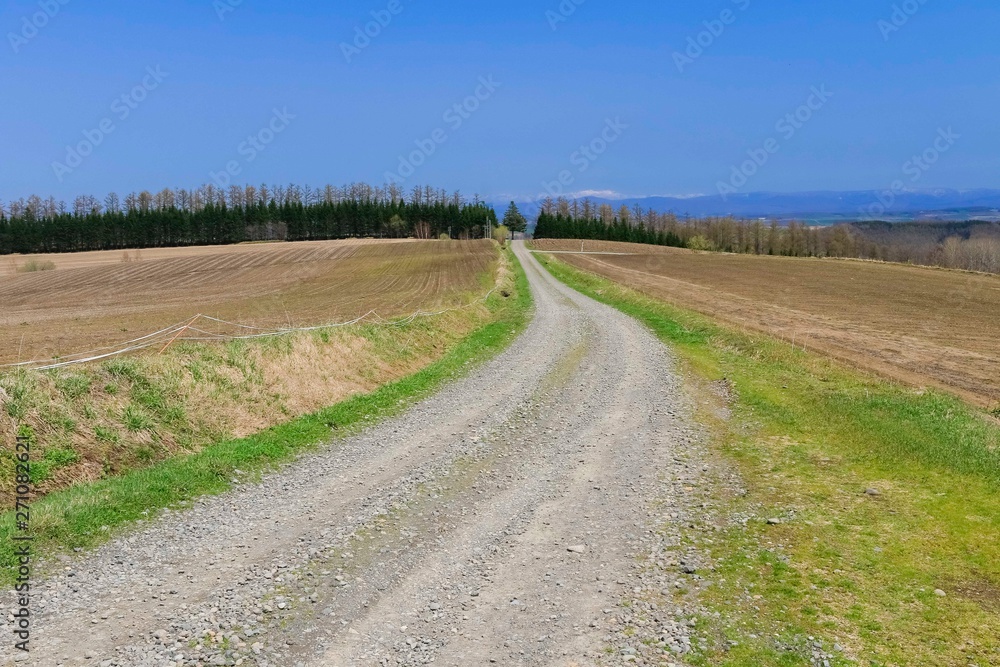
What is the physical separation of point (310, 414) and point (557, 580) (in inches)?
319

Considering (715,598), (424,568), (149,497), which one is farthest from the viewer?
(149,497)

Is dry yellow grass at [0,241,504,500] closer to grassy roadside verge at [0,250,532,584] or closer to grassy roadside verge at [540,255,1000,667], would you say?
grassy roadside verge at [0,250,532,584]

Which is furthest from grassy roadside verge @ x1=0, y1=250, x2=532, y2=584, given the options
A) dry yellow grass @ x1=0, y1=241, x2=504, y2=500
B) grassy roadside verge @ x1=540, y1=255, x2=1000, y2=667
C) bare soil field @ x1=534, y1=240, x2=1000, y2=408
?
bare soil field @ x1=534, y1=240, x2=1000, y2=408

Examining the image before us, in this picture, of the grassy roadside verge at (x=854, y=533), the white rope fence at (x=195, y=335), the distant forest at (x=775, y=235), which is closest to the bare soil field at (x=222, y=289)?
the white rope fence at (x=195, y=335)

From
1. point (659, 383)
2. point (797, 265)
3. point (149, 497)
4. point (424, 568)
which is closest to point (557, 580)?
point (424, 568)

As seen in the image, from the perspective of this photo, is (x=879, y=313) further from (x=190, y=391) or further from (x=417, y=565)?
(x=417, y=565)

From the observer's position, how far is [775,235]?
159750 mm

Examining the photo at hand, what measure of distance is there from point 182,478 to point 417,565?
14.5 ft

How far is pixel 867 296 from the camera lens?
161 ft

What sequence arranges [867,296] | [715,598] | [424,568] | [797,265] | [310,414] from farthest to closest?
[797,265] → [867,296] → [310,414] → [424,568] → [715,598]

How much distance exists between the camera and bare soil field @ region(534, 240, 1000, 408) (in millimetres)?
21875

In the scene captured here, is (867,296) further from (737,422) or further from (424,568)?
(424,568)

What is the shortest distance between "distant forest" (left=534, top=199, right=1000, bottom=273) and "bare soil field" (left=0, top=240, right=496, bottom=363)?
192 ft

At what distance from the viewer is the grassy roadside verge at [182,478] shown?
7.55 m
